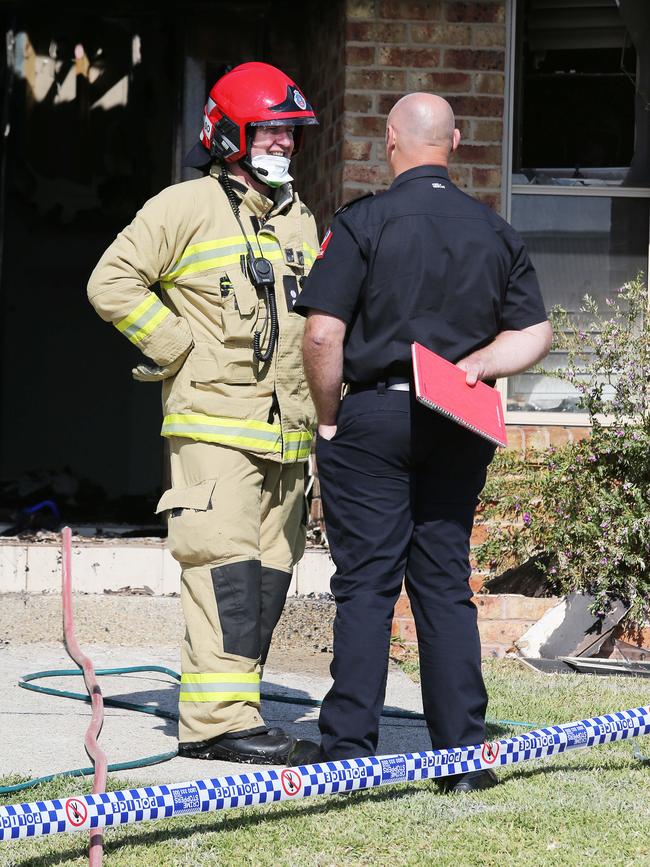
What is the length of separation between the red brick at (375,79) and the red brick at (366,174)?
428mm

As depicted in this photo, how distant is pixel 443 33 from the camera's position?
22.9 feet

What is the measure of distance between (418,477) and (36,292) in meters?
6.39

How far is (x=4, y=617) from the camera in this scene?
6.37m

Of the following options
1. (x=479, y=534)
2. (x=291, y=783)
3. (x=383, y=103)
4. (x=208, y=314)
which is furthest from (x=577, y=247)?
(x=291, y=783)

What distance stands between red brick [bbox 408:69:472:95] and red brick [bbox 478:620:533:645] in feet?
9.60

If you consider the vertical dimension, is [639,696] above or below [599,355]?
below

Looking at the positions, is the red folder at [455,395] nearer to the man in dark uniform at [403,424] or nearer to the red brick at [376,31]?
the man in dark uniform at [403,424]

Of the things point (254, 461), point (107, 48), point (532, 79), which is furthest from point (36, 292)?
point (254, 461)

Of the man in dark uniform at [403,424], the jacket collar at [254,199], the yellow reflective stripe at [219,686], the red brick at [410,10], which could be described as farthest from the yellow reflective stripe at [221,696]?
the red brick at [410,10]

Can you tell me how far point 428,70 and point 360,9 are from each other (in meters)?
0.49

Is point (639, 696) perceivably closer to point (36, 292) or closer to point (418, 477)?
point (418, 477)

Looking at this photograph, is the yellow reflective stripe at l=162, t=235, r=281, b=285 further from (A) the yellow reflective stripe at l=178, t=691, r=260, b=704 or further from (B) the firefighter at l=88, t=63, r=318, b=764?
(A) the yellow reflective stripe at l=178, t=691, r=260, b=704

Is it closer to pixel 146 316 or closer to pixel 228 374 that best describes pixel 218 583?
pixel 228 374

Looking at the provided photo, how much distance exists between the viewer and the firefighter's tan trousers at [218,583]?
416cm
